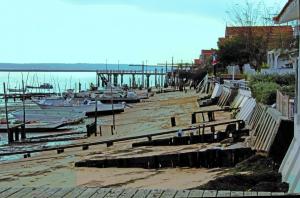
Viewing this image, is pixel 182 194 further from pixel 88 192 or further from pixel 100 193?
pixel 88 192

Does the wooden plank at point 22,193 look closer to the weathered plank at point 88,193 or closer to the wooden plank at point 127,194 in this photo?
the weathered plank at point 88,193

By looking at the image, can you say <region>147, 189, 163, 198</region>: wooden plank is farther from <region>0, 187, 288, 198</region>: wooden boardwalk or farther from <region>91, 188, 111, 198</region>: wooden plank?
<region>91, 188, 111, 198</region>: wooden plank

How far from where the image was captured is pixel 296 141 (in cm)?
1282

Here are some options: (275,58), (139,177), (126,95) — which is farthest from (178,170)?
(126,95)

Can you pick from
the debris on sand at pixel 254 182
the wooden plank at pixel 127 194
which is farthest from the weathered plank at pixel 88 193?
the debris on sand at pixel 254 182

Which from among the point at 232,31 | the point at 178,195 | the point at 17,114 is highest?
the point at 232,31

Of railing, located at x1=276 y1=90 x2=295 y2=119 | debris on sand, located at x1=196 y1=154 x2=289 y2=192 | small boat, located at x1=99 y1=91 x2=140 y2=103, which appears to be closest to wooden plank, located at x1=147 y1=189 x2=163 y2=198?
debris on sand, located at x1=196 y1=154 x2=289 y2=192

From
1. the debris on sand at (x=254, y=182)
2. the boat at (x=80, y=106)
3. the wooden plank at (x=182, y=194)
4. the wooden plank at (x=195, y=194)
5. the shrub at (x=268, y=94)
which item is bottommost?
the boat at (x=80, y=106)

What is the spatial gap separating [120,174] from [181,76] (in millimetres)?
118203

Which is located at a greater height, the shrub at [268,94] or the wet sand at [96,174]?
the shrub at [268,94]

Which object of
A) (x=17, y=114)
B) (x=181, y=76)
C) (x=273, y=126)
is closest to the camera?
(x=273, y=126)

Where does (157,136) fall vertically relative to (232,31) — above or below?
below

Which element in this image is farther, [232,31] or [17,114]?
[232,31]

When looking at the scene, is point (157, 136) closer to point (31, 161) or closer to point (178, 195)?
point (31, 161)
